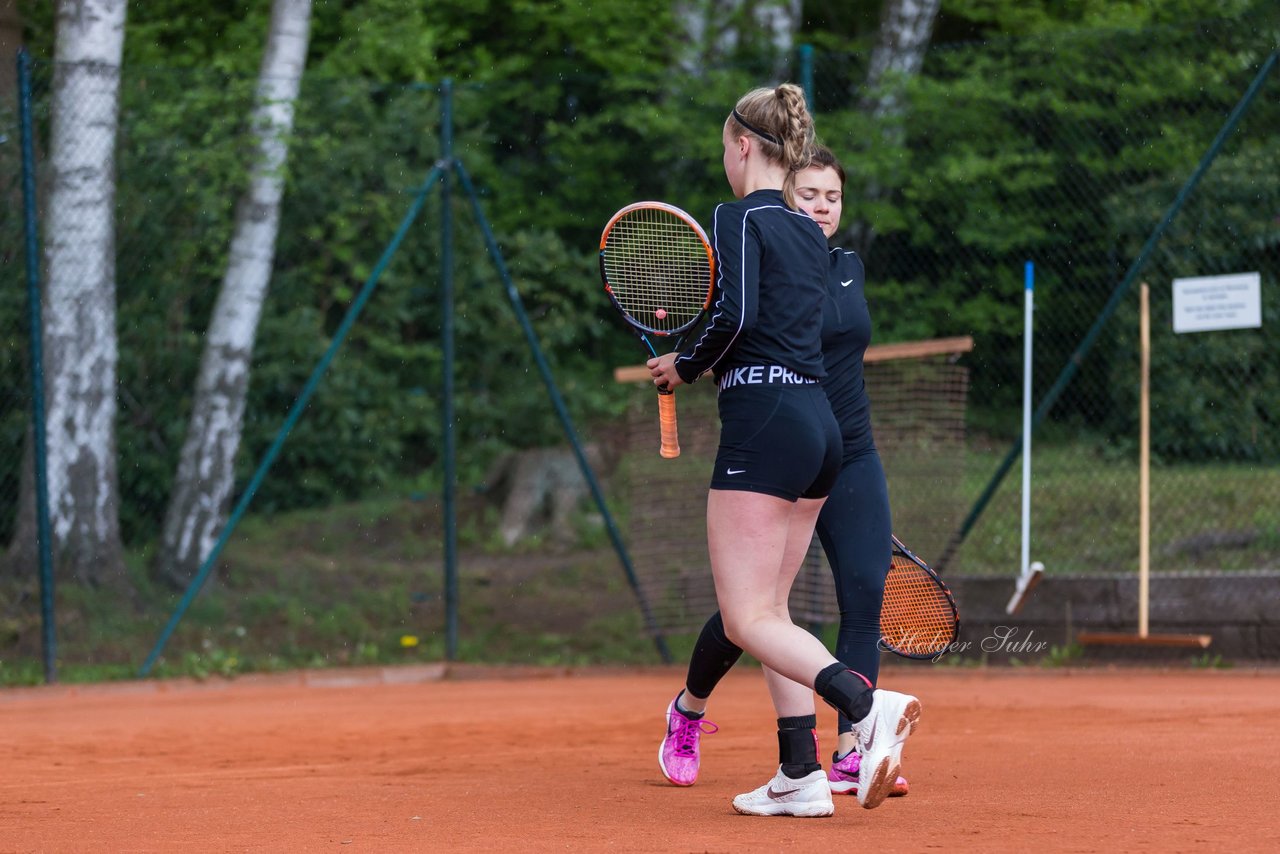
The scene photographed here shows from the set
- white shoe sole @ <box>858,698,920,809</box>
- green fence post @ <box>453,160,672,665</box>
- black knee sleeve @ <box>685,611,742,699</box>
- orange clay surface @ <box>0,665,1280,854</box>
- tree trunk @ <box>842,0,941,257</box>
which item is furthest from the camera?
tree trunk @ <box>842,0,941,257</box>

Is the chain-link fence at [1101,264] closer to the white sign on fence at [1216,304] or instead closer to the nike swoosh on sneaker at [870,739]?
the white sign on fence at [1216,304]

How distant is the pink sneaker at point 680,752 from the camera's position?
4.53m

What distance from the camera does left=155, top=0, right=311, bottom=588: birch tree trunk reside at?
30.5 ft

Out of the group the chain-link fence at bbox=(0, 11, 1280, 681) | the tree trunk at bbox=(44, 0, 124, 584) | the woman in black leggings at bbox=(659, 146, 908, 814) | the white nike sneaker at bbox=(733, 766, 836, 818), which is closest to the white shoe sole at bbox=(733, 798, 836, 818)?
the white nike sneaker at bbox=(733, 766, 836, 818)

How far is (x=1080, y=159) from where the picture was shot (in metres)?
8.56

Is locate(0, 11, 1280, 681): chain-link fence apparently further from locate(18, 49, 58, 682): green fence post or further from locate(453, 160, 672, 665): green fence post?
locate(453, 160, 672, 665): green fence post

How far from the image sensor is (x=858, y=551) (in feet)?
14.0

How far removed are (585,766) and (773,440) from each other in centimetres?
178

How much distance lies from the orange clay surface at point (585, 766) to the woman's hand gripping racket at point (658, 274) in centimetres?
103

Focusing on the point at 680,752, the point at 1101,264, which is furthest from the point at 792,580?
the point at 1101,264

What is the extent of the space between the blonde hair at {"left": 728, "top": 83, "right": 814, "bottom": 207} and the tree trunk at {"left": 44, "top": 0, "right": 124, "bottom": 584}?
557 centimetres

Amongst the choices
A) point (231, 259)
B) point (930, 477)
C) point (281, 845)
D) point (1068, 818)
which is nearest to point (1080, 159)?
point (930, 477)

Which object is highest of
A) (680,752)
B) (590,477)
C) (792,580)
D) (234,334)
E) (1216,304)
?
(1216,304)

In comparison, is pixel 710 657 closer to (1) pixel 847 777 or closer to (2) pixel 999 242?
(1) pixel 847 777
